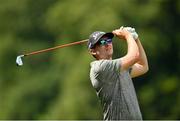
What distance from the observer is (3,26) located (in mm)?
23016

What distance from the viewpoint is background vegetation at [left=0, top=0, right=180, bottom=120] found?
19969 millimetres

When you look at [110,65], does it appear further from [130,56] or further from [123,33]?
[123,33]

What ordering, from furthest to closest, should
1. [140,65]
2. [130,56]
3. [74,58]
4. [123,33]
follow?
[74,58] → [140,65] → [123,33] → [130,56]

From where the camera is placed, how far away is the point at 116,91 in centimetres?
813

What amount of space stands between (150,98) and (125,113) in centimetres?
1274

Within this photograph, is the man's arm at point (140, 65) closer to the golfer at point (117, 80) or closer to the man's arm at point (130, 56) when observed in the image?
the golfer at point (117, 80)

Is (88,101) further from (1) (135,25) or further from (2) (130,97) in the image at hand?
(2) (130,97)

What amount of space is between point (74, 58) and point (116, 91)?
12413 millimetres

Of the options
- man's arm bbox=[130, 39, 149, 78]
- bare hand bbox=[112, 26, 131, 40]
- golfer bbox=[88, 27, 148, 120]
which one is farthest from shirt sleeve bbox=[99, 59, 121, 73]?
man's arm bbox=[130, 39, 149, 78]

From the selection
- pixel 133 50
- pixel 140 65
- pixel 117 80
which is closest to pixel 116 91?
pixel 117 80

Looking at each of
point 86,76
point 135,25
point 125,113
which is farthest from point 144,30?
point 125,113

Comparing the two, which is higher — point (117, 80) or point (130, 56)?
point (130, 56)

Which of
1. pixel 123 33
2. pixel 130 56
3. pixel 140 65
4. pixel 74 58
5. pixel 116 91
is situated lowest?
pixel 116 91

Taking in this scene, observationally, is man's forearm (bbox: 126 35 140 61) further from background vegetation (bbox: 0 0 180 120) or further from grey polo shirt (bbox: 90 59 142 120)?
background vegetation (bbox: 0 0 180 120)
